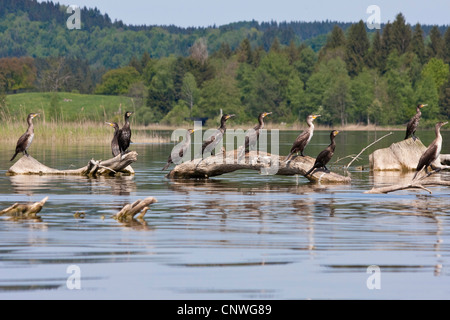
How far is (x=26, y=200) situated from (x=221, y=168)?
793 cm

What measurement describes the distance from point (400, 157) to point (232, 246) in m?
20.1

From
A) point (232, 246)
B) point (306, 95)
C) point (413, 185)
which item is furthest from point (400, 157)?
point (306, 95)

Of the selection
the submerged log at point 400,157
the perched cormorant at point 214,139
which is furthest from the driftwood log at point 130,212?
the submerged log at point 400,157

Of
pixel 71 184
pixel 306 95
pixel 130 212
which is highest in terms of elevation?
pixel 306 95

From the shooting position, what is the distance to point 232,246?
14422 mm

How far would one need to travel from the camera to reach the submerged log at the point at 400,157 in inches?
1286

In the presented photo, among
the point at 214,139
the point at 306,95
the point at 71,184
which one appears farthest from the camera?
the point at 306,95

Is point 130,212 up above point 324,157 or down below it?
below

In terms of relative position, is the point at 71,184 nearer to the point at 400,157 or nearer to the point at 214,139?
the point at 214,139

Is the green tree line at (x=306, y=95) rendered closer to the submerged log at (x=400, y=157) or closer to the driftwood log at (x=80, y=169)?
the submerged log at (x=400, y=157)

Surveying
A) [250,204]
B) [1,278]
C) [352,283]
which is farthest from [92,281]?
[250,204]

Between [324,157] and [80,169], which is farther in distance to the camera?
[80,169]

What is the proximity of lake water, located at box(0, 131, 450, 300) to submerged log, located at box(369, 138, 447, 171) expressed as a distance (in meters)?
7.95

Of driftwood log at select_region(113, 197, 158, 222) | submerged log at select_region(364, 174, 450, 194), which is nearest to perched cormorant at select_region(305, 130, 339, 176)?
submerged log at select_region(364, 174, 450, 194)
